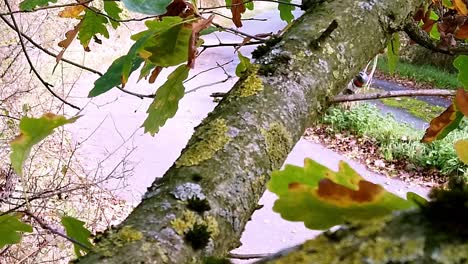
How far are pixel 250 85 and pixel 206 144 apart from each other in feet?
0.31

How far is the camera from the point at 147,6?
65 centimetres

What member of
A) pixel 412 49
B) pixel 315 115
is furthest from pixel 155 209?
pixel 412 49

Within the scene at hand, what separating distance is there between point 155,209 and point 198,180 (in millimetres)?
50

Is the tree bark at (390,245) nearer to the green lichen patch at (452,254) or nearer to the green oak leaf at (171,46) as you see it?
the green lichen patch at (452,254)

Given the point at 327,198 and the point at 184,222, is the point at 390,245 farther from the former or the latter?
the point at 184,222

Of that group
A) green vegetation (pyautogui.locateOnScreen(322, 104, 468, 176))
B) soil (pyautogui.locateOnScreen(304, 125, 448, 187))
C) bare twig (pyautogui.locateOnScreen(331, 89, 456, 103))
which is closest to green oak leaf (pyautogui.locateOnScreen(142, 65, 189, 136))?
bare twig (pyautogui.locateOnScreen(331, 89, 456, 103))

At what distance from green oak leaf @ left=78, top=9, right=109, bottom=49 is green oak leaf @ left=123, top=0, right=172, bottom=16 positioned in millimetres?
516

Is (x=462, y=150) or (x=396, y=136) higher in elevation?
(x=396, y=136)

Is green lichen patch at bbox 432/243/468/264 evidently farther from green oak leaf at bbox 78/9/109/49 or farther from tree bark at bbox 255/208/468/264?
green oak leaf at bbox 78/9/109/49

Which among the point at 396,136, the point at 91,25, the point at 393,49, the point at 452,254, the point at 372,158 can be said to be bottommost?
the point at 452,254

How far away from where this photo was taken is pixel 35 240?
155 inches

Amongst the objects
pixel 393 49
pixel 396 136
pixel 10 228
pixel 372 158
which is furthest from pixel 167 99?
pixel 396 136

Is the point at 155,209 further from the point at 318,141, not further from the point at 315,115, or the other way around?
the point at 318,141

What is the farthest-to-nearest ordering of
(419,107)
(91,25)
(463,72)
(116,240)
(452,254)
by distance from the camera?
1. (419,107)
2. (91,25)
3. (463,72)
4. (116,240)
5. (452,254)
